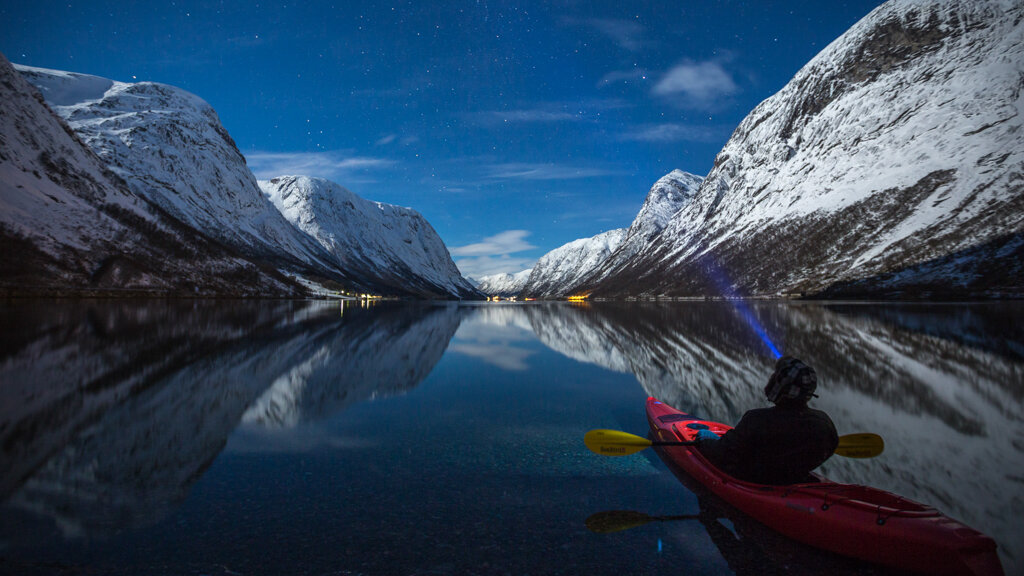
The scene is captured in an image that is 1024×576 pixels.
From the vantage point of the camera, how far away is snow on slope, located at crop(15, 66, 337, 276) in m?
161

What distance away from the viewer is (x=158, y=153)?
172625 millimetres

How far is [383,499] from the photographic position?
25.2 ft

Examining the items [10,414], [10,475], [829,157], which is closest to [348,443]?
[10,475]

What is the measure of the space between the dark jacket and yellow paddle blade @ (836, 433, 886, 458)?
4.72ft

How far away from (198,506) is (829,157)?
214 meters

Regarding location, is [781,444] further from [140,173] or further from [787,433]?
[140,173]

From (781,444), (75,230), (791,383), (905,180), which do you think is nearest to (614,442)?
(781,444)

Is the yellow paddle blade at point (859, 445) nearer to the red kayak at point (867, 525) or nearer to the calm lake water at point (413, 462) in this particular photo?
the calm lake water at point (413, 462)

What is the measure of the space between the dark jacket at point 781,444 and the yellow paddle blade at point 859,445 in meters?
1.44

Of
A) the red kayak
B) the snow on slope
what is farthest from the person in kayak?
the snow on slope

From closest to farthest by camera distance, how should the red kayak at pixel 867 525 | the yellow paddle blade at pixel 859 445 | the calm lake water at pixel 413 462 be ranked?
the red kayak at pixel 867 525 → the calm lake water at pixel 413 462 → the yellow paddle blade at pixel 859 445

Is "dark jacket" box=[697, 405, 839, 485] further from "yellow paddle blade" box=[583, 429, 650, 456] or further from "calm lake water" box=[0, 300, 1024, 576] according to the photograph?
"yellow paddle blade" box=[583, 429, 650, 456]

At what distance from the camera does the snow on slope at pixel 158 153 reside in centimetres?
16062

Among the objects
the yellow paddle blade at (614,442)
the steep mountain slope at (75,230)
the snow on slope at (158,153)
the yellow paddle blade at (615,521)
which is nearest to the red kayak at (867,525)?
the yellow paddle blade at (614,442)
